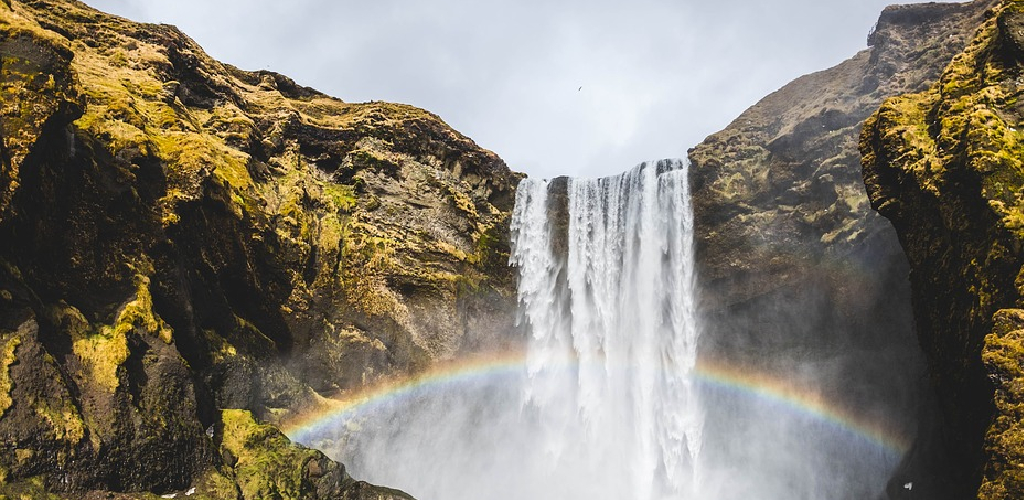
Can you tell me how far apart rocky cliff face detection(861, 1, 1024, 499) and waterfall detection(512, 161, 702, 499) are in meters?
12.4

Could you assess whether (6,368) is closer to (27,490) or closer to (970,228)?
(27,490)

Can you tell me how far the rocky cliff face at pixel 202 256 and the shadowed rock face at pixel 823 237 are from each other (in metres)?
11.6

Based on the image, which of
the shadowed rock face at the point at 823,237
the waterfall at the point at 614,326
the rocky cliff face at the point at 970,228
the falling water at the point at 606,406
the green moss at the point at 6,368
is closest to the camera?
the rocky cliff face at the point at 970,228

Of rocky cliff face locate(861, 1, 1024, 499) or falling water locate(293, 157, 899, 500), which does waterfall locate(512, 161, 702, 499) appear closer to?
falling water locate(293, 157, 899, 500)

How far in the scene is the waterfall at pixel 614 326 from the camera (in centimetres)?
3011

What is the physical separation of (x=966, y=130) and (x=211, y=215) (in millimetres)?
21927

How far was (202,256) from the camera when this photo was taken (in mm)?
20672

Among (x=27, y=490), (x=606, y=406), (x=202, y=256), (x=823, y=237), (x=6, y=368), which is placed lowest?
→ (x=606, y=406)

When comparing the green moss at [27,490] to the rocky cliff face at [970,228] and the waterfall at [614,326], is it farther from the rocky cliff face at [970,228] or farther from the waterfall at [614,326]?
the waterfall at [614,326]

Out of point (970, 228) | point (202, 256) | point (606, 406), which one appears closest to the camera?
point (970, 228)

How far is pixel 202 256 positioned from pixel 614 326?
65.4 feet

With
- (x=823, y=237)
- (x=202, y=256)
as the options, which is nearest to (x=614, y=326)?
(x=823, y=237)

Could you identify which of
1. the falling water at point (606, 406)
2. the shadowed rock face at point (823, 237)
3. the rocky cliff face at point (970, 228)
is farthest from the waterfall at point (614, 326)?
the rocky cliff face at point (970, 228)

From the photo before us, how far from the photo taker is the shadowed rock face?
84.9 ft
